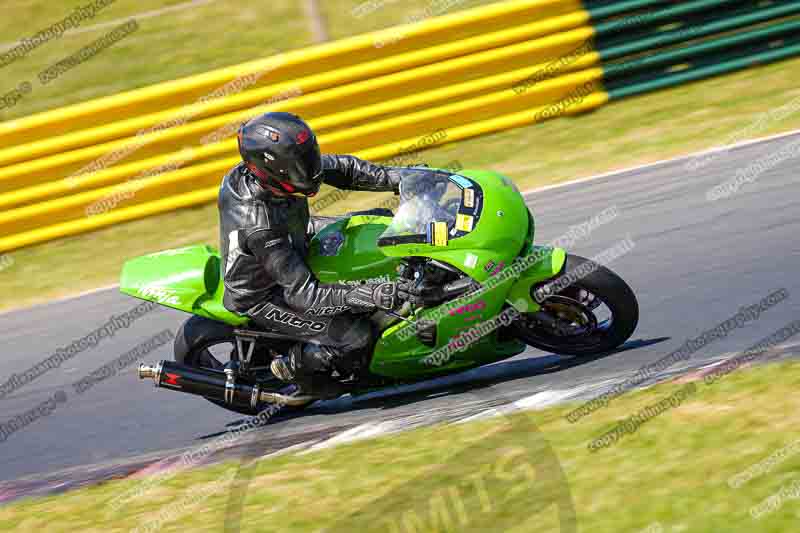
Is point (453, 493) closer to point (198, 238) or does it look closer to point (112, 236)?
point (198, 238)

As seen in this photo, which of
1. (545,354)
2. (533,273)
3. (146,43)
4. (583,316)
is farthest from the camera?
(146,43)

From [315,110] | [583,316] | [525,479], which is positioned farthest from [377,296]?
[315,110]

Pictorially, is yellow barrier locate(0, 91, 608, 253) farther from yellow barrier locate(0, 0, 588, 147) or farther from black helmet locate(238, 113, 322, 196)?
black helmet locate(238, 113, 322, 196)

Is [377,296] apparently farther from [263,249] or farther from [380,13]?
[380,13]

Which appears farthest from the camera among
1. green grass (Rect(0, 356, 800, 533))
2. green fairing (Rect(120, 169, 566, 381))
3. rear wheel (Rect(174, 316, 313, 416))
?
rear wheel (Rect(174, 316, 313, 416))

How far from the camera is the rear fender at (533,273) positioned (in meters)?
5.88

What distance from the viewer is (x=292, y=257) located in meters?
5.89

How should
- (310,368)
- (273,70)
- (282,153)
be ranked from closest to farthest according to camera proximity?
(282,153) < (310,368) < (273,70)

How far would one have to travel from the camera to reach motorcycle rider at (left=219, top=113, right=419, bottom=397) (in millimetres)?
5727

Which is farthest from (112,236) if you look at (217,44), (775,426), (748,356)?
(775,426)

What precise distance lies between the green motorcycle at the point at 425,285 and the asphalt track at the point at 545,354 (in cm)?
22

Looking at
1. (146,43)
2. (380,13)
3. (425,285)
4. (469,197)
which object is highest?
(146,43)

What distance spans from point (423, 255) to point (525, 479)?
4.85ft

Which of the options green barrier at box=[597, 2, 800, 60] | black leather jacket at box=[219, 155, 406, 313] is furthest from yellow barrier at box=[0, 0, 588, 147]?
black leather jacket at box=[219, 155, 406, 313]
